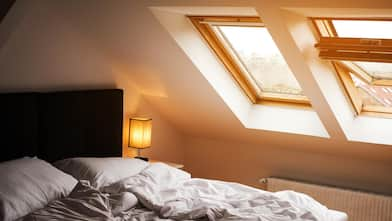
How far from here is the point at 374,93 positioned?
3924 millimetres

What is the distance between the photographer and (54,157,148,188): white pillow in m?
3.35

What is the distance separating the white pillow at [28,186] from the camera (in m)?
2.71

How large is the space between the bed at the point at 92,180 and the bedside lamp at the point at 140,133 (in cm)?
19

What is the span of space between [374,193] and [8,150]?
8.83 feet

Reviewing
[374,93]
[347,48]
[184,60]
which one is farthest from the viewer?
[374,93]

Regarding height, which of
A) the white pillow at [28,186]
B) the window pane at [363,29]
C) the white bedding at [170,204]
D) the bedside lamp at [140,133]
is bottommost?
the white bedding at [170,204]

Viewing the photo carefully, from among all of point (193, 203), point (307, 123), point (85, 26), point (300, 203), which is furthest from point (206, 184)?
point (85, 26)

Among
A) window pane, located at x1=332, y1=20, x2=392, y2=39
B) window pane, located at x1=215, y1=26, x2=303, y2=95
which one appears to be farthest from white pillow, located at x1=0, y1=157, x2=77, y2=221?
window pane, located at x1=332, y1=20, x2=392, y2=39

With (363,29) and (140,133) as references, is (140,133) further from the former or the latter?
(363,29)

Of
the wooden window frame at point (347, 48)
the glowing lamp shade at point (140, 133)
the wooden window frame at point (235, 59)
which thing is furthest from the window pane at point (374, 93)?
the glowing lamp shade at point (140, 133)

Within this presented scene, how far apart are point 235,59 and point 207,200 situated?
1343 millimetres

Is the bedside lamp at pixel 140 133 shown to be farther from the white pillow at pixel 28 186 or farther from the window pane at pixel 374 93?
the window pane at pixel 374 93

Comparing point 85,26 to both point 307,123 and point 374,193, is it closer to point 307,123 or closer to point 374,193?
point 307,123

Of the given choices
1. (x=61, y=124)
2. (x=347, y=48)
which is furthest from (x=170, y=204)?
(x=347, y=48)
